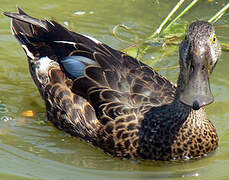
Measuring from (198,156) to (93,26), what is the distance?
3601 millimetres

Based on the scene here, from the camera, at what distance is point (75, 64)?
598 cm

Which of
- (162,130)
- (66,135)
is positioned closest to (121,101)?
(162,130)

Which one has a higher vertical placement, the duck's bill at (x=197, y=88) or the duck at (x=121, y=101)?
the duck's bill at (x=197, y=88)

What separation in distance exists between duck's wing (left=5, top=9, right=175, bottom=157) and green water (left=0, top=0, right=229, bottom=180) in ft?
0.97

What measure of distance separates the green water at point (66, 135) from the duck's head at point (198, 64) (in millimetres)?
953

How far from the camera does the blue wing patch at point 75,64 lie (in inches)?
232

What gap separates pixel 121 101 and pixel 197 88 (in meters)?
1.14

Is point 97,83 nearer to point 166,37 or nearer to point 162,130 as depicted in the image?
point 162,130

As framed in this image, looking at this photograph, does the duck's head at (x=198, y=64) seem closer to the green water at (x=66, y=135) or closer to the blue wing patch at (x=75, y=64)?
the green water at (x=66, y=135)

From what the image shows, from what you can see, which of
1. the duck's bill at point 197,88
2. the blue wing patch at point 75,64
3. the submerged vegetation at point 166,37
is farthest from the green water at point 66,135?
the duck's bill at point 197,88

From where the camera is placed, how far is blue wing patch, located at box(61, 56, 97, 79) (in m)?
5.89

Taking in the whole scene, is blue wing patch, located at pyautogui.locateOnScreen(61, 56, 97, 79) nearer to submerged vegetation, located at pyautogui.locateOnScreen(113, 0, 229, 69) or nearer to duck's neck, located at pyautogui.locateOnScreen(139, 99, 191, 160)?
duck's neck, located at pyautogui.locateOnScreen(139, 99, 191, 160)

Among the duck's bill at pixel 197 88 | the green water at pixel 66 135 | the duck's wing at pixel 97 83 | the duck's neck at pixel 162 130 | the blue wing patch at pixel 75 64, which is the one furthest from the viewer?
the blue wing patch at pixel 75 64

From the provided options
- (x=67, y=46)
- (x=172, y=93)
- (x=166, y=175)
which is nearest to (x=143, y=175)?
(x=166, y=175)
